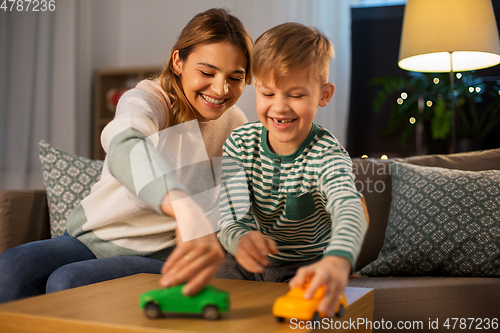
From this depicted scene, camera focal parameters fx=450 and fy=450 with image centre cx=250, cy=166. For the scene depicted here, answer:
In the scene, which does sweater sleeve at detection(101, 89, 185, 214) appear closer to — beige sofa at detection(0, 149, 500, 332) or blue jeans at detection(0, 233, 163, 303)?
blue jeans at detection(0, 233, 163, 303)

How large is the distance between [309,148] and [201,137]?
0.42 metres

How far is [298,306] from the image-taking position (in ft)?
2.11

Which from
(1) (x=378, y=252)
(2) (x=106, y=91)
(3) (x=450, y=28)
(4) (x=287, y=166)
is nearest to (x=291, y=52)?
(4) (x=287, y=166)

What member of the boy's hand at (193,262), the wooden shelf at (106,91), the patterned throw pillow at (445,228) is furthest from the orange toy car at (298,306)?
the wooden shelf at (106,91)

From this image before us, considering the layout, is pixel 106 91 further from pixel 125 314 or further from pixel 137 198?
pixel 125 314

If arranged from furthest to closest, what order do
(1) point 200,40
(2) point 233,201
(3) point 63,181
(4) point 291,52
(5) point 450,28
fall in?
1. (5) point 450,28
2. (3) point 63,181
3. (1) point 200,40
4. (2) point 233,201
5. (4) point 291,52

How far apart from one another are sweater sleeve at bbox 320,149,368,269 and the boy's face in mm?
97

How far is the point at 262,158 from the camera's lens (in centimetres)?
108

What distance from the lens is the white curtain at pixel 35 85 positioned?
355 cm

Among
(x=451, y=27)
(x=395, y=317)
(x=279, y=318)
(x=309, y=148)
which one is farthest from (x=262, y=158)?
(x=451, y=27)

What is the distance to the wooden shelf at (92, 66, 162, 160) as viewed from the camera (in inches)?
140

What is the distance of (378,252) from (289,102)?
2.89 ft

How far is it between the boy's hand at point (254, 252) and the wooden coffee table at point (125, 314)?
0.22 feet

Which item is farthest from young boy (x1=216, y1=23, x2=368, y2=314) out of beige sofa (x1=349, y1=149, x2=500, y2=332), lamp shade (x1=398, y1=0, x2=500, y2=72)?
lamp shade (x1=398, y1=0, x2=500, y2=72)
